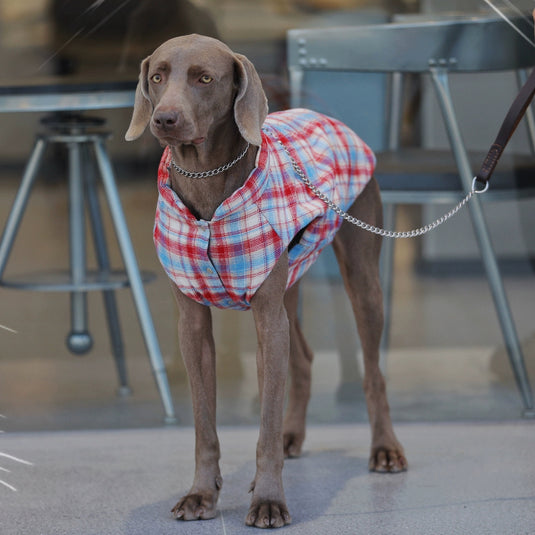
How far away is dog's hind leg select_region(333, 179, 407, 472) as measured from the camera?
2814 mm

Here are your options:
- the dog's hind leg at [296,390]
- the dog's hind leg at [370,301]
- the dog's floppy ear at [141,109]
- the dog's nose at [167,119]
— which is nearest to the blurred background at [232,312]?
the dog's hind leg at [296,390]

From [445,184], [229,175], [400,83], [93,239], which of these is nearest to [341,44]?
[400,83]

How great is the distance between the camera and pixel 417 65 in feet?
11.1

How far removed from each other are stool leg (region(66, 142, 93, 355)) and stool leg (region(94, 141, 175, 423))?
74 millimetres

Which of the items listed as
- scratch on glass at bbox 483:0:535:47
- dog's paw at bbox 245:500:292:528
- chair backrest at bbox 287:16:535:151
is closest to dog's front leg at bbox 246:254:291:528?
dog's paw at bbox 245:500:292:528

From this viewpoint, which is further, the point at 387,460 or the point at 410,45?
the point at 410,45

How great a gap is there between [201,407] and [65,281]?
1.00 meters

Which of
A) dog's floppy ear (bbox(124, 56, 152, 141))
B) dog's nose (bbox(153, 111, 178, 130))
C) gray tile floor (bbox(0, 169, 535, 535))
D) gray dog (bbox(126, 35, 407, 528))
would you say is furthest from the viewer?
gray tile floor (bbox(0, 169, 535, 535))

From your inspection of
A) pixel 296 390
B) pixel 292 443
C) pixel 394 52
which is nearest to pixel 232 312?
pixel 296 390

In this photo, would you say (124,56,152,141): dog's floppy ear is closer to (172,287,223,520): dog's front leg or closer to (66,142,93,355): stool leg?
(172,287,223,520): dog's front leg

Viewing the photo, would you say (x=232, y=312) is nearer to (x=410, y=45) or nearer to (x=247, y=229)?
(x=410, y=45)

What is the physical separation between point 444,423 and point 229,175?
4.60ft

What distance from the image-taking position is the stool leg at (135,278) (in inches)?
130

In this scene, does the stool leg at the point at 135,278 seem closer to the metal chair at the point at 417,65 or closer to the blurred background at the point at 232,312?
the blurred background at the point at 232,312
